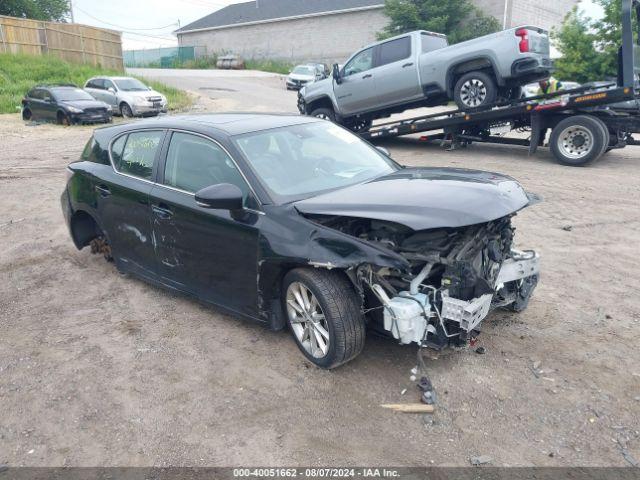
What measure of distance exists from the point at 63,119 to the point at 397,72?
43.0ft

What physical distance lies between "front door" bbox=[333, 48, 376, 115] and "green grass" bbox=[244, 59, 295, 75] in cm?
3269

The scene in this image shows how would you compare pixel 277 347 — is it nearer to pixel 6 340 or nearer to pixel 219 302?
pixel 219 302

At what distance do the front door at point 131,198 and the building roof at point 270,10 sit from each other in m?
38.5

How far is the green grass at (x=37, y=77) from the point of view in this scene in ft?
78.1

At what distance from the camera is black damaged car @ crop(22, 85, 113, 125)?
19125mm

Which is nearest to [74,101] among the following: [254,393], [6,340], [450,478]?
[6,340]

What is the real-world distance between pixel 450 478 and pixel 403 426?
474mm

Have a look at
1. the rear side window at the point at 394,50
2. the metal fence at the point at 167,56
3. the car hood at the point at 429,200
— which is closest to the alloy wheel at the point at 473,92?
the rear side window at the point at 394,50

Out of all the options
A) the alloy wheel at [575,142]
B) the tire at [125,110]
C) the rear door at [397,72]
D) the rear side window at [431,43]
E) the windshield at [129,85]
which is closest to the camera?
the alloy wheel at [575,142]

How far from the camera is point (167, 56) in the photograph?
57594 millimetres

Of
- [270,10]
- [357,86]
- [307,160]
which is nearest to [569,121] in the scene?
[357,86]

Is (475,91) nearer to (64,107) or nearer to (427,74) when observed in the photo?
(427,74)

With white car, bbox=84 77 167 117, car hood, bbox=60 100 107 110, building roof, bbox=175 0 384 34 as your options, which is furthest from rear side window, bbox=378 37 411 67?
building roof, bbox=175 0 384 34

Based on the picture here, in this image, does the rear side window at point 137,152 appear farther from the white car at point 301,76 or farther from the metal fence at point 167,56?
the metal fence at point 167,56
